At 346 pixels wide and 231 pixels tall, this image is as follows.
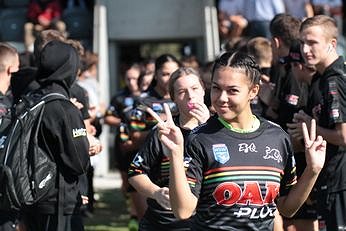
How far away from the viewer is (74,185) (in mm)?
6312

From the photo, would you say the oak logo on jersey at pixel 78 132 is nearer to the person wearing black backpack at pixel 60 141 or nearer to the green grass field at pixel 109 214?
the person wearing black backpack at pixel 60 141

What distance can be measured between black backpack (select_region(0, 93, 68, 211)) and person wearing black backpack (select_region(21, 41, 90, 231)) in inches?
2.4

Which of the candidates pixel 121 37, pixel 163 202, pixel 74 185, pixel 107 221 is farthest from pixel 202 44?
pixel 163 202

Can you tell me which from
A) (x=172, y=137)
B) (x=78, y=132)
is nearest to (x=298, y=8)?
(x=78, y=132)

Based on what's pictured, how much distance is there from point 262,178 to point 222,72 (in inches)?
24.1

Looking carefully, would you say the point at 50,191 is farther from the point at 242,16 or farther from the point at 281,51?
the point at 242,16

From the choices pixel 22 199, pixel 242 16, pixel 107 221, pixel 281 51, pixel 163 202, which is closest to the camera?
pixel 163 202

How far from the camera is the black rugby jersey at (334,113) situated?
6.24m

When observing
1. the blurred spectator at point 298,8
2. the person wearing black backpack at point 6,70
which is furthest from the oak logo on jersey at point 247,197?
the blurred spectator at point 298,8

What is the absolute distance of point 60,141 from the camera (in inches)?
239

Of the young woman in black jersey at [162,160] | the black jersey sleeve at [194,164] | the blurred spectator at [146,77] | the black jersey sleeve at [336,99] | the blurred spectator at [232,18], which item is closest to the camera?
the black jersey sleeve at [194,164]

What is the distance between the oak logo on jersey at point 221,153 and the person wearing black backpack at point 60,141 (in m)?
1.77

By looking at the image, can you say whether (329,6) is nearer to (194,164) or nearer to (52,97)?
(52,97)

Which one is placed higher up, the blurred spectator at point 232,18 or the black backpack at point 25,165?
the blurred spectator at point 232,18
